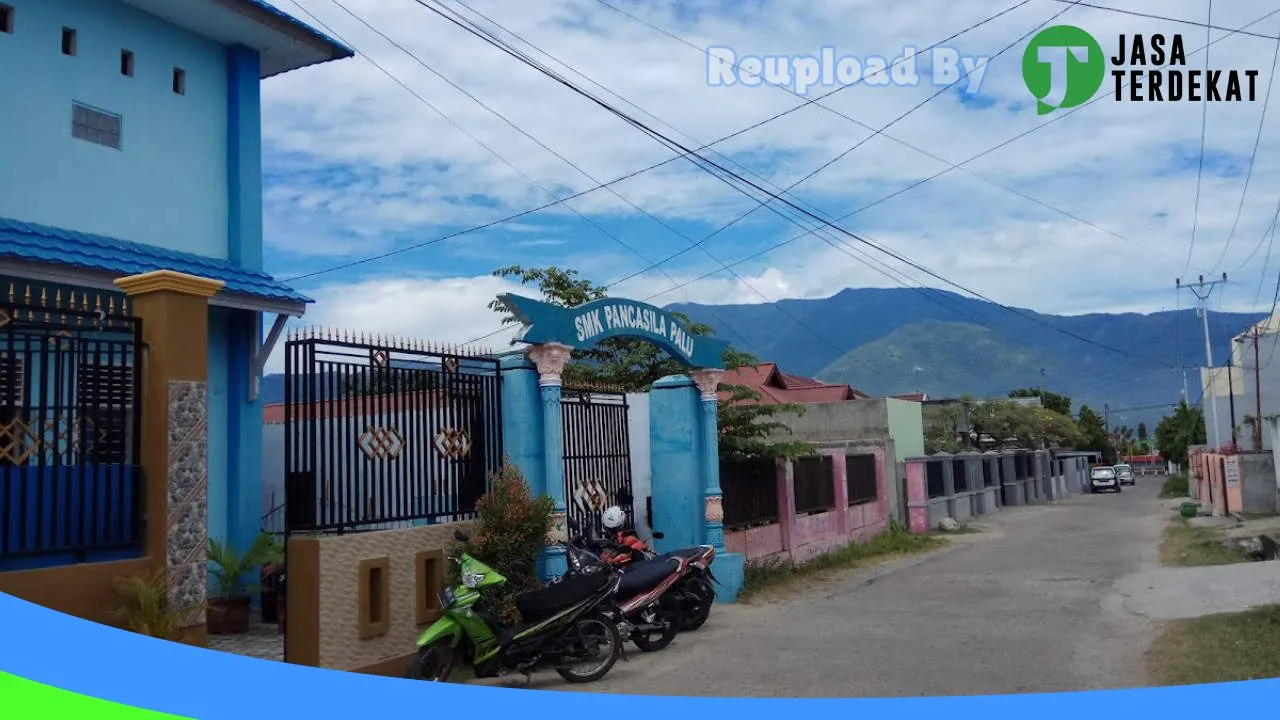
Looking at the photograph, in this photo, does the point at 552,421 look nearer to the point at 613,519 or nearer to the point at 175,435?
the point at 613,519

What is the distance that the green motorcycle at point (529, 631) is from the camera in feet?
24.1

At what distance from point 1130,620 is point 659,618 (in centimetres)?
485

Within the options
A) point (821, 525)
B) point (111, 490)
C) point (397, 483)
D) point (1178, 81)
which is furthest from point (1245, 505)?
point (111, 490)

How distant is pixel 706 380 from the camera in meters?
12.4

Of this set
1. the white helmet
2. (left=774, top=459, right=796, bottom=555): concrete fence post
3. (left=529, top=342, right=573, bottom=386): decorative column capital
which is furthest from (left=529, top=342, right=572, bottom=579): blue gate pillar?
(left=774, top=459, right=796, bottom=555): concrete fence post

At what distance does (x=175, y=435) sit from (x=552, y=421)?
400 cm

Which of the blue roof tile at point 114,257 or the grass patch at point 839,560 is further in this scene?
the grass patch at point 839,560

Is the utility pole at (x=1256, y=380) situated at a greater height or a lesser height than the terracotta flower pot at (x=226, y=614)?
greater

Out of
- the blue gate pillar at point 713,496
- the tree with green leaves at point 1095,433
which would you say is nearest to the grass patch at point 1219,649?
the blue gate pillar at point 713,496

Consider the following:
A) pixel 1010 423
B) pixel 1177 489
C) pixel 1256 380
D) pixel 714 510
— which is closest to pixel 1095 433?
pixel 1177 489

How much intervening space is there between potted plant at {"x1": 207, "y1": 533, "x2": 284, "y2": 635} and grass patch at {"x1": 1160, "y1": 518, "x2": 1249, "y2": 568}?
12.9 m

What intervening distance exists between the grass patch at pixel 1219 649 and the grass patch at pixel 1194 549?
5.93 metres

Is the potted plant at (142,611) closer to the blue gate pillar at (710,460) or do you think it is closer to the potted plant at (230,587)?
the potted plant at (230,587)

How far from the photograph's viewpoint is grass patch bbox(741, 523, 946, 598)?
13195 mm
